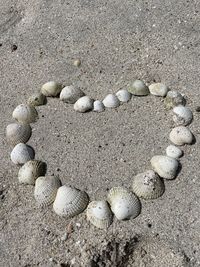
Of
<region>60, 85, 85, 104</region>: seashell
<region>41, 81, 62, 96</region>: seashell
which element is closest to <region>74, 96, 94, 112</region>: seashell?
<region>60, 85, 85, 104</region>: seashell

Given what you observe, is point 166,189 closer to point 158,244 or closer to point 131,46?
point 158,244

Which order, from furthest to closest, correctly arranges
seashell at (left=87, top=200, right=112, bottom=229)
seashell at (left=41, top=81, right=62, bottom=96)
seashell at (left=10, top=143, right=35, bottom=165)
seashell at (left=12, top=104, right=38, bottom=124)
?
→ seashell at (left=41, top=81, right=62, bottom=96), seashell at (left=12, top=104, right=38, bottom=124), seashell at (left=10, top=143, right=35, bottom=165), seashell at (left=87, top=200, right=112, bottom=229)

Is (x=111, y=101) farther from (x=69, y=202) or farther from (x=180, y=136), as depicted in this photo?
(x=69, y=202)

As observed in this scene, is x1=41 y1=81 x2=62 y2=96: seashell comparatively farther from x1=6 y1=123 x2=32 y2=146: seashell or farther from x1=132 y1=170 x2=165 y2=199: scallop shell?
x1=132 y1=170 x2=165 y2=199: scallop shell

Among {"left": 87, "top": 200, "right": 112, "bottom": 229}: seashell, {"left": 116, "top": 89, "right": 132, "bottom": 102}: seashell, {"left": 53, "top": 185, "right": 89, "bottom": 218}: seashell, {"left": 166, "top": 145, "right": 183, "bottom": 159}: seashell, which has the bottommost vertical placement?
{"left": 166, "top": 145, "right": 183, "bottom": 159}: seashell

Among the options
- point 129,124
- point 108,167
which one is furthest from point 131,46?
point 108,167

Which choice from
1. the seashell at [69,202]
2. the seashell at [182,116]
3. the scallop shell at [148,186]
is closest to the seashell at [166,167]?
the scallop shell at [148,186]
